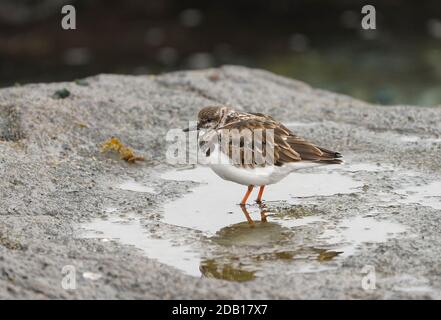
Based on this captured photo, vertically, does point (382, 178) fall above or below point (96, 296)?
above

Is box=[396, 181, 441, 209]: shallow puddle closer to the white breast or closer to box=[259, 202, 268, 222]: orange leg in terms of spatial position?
the white breast

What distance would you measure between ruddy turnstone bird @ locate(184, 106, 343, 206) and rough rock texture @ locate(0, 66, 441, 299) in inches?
15.6

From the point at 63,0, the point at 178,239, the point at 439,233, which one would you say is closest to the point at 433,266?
the point at 439,233

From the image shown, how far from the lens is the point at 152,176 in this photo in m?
7.60

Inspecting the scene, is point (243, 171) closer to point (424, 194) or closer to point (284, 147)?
point (284, 147)

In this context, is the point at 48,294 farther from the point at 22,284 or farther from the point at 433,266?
the point at 433,266

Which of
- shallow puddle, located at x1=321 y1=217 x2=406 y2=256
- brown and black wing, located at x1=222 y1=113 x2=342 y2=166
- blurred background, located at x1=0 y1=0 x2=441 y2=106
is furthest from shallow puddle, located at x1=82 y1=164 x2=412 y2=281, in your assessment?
blurred background, located at x1=0 y1=0 x2=441 y2=106

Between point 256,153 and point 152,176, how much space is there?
119 centimetres

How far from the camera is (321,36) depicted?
16703mm

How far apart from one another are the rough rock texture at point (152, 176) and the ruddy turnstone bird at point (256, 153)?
40 cm

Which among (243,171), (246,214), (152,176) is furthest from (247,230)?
(152,176)

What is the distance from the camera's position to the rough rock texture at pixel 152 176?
518 centimetres

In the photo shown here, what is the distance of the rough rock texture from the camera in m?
5.18

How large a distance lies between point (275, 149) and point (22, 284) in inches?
98.2
